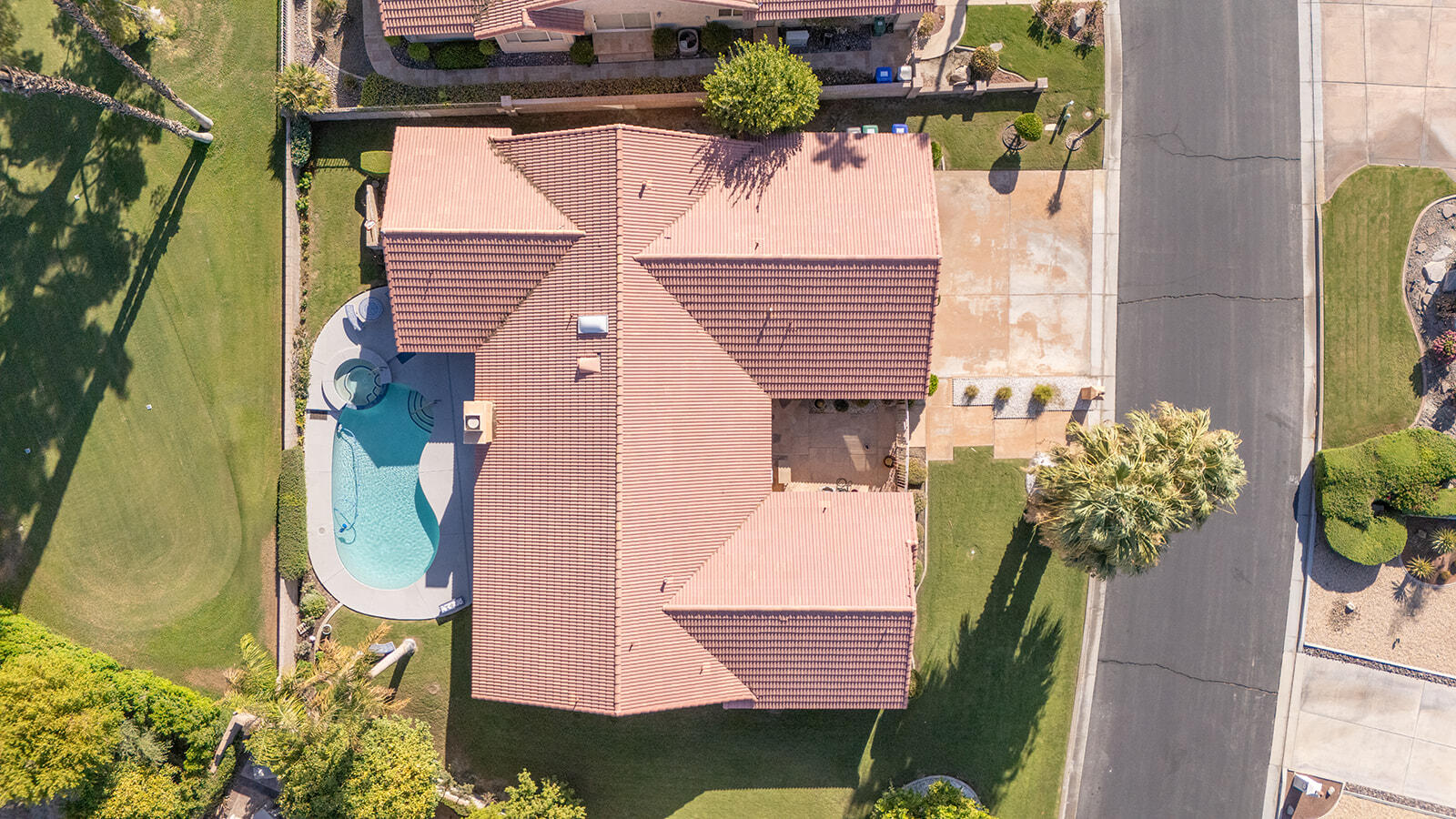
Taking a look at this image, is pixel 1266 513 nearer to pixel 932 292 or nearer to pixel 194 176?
pixel 932 292

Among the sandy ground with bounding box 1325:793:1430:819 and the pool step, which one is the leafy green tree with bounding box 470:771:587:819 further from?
the sandy ground with bounding box 1325:793:1430:819

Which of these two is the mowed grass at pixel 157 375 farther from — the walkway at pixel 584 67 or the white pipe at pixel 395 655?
the white pipe at pixel 395 655

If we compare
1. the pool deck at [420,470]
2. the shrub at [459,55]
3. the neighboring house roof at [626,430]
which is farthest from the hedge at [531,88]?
the pool deck at [420,470]

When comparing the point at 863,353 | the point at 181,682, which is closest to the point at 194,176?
the point at 181,682

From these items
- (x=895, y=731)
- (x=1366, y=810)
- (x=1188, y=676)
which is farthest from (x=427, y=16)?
(x=1366, y=810)

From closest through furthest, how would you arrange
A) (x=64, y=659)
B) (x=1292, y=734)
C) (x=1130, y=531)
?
1. (x=1130, y=531)
2. (x=64, y=659)
3. (x=1292, y=734)

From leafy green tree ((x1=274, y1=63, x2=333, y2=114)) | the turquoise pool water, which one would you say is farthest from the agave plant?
leafy green tree ((x1=274, y1=63, x2=333, y2=114))
